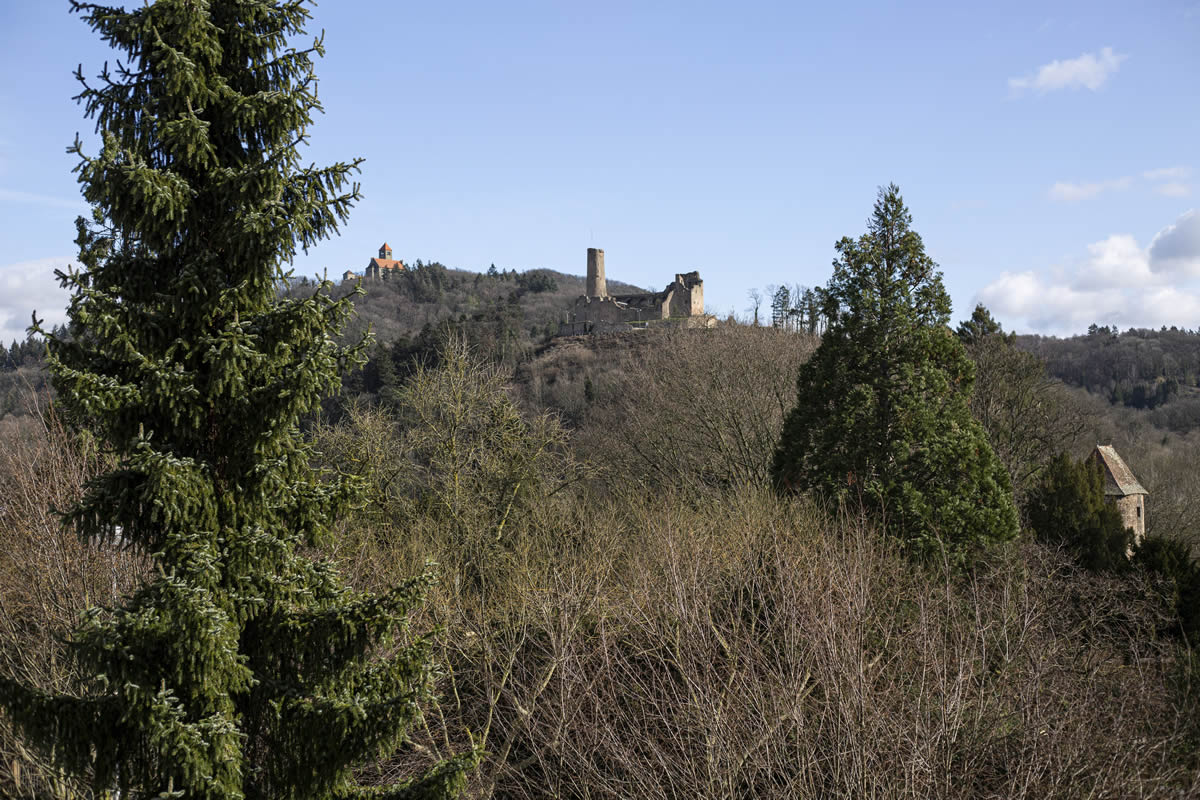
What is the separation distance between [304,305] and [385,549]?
37.9ft

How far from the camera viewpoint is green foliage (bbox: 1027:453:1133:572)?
20484mm

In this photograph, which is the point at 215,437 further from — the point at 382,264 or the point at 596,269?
the point at 382,264

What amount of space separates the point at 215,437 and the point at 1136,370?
65307mm

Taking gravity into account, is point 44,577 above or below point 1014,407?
below

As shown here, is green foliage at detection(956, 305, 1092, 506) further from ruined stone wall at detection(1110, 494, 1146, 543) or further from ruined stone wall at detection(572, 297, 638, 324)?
ruined stone wall at detection(572, 297, 638, 324)

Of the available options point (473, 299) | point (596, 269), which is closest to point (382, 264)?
point (473, 299)

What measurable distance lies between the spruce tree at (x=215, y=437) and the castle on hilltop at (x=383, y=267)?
113 m

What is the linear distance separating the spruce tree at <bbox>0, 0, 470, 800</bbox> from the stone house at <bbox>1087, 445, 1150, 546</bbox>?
2909 centimetres

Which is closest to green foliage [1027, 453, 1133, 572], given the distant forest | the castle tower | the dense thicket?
the dense thicket

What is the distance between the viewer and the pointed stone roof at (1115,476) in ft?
98.3

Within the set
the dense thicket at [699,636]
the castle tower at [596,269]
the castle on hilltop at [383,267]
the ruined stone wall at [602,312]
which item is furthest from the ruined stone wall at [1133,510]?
the castle on hilltop at [383,267]

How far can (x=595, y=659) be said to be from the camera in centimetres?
1266

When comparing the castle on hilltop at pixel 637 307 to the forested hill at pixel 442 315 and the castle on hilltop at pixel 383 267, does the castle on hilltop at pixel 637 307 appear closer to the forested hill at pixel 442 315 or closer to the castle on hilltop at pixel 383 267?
the forested hill at pixel 442 315

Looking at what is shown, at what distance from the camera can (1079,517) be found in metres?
22.3
